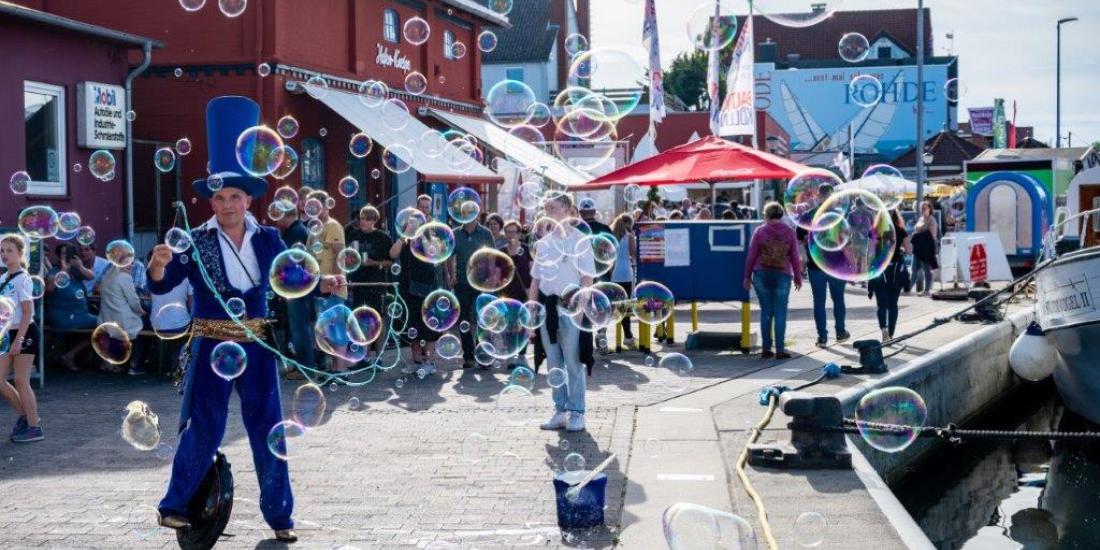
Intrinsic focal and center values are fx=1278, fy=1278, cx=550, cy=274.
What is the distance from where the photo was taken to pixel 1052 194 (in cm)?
3014

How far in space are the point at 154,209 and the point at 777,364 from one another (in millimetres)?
10462

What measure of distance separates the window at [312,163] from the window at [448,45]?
21.3ft

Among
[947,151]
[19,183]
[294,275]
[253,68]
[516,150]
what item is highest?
[947,151]

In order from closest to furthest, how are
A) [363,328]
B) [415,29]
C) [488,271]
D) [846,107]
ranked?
[363,328]
[488,271]
[415,29]
[846,107]

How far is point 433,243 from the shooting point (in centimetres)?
1208

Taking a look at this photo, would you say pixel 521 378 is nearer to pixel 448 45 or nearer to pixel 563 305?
pixel 563 305

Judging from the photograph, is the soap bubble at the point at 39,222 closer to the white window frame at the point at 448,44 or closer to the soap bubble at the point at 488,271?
the soap bubble at the point at 488,271

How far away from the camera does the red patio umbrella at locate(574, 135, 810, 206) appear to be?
15.2 m

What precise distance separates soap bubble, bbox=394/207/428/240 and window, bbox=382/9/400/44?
12.4 m

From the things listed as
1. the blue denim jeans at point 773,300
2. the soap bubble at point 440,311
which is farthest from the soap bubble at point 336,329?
the blue denim jeans at point 773,300

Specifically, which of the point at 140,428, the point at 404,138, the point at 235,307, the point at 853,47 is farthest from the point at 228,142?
the point at 404,138

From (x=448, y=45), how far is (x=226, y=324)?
22491mm

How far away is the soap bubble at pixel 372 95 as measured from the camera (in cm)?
2201

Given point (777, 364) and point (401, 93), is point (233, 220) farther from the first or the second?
point (401, 93)
